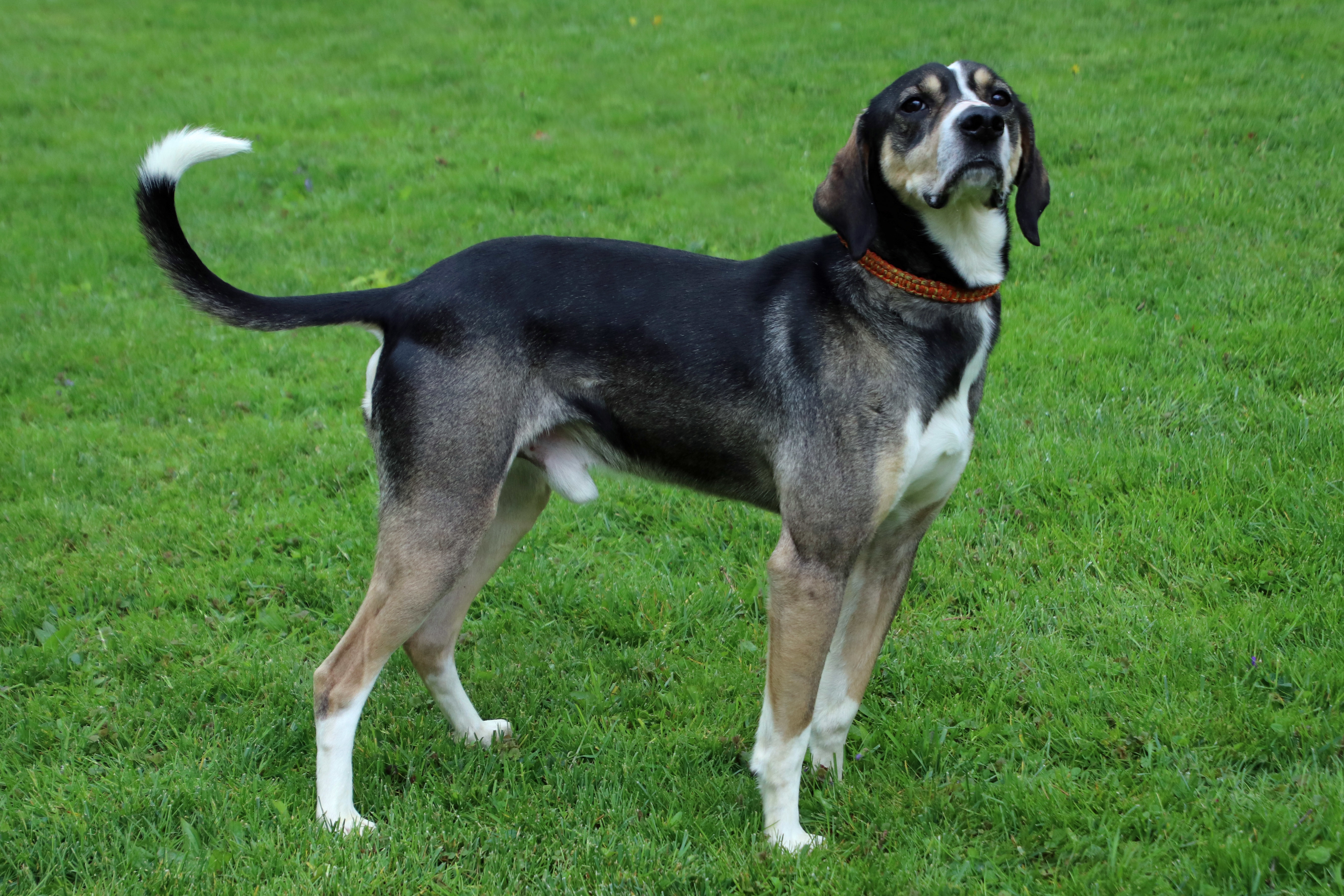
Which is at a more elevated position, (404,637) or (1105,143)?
(1105,143)

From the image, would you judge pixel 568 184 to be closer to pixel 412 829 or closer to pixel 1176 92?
pixel 1176 92

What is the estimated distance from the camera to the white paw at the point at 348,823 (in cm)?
331

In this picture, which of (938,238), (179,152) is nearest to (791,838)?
(938,238)

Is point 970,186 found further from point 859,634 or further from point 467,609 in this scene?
point 467,609

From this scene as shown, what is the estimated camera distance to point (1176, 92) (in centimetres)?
923

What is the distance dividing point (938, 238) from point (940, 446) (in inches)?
25.2

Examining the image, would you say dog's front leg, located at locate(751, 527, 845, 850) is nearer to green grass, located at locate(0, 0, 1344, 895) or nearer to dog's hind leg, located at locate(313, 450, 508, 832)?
green grass, located at locate(0, 0, 1344, 895)

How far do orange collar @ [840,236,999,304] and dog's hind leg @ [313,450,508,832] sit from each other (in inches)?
51.2

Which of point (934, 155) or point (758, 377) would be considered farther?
point (758, 377)

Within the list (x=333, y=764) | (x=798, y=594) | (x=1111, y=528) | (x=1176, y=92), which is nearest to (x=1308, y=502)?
(x=1111, y=528)

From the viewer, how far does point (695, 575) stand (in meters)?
4.70

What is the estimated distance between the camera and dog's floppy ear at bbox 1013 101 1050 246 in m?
3.39

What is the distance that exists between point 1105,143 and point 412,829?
752 centimetres

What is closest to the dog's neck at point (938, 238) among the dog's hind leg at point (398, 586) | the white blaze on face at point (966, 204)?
the white blaze on face at point (966, 204)
